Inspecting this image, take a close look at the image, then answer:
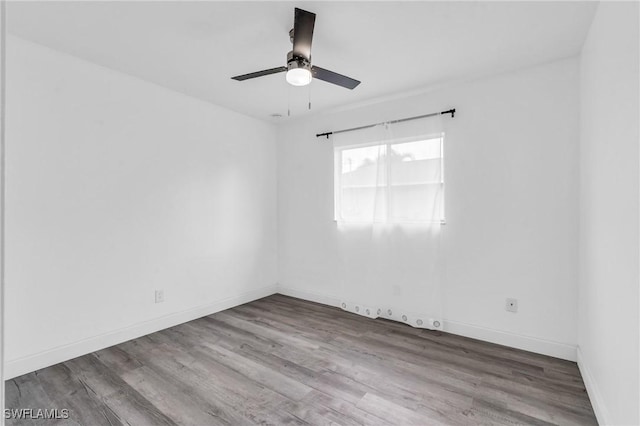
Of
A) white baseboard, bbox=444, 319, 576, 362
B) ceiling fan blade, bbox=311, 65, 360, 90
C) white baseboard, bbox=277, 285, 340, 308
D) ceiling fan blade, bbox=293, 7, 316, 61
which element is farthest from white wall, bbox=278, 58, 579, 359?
ceiling fan blade, bbox=293, 7, 316, 61

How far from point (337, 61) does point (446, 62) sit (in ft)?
3.09

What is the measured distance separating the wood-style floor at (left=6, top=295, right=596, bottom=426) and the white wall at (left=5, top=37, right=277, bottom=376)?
0.34 meters

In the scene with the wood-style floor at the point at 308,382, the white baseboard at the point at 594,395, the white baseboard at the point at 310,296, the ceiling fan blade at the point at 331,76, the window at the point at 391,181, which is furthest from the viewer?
the white baseboard at the point at 310,296

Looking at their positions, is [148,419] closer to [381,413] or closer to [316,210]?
[381,413]

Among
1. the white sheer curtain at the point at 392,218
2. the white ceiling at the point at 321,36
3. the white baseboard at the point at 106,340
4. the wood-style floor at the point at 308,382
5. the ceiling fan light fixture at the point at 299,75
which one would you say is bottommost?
the wood-style floor at the point at 308,382

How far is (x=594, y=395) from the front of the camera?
1912 millimetres

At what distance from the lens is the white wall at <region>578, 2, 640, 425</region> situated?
137cm

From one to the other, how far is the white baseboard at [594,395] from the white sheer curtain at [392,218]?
3.72 ft

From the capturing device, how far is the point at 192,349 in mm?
2754

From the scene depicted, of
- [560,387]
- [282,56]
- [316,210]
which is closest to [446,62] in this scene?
[282,56]

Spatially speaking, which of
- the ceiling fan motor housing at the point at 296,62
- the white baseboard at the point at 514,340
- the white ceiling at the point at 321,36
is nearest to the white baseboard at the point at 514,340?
the white baseboard at the point at 514,340

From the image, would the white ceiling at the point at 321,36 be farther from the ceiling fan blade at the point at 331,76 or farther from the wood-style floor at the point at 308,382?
the wood-style floor at the point at 308,382

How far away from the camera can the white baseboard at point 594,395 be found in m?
1.69

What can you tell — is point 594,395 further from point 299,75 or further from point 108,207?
point 108,207
